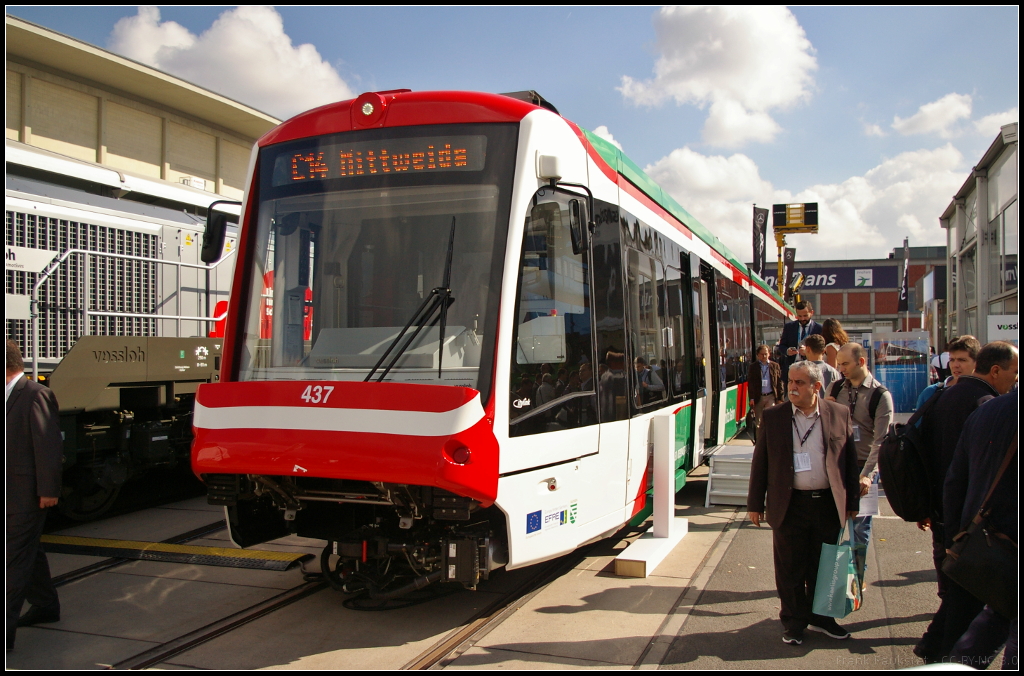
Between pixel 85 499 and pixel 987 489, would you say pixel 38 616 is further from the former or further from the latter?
pixel 987 489

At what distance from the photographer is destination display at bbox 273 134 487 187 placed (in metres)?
4.95

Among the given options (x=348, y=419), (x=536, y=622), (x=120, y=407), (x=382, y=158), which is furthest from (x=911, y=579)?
(x=120, y=407)

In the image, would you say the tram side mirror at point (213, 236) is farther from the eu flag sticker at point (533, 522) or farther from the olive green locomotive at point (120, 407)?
the eu flag sticker at point (533, 522)

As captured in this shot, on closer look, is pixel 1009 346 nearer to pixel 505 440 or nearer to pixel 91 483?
pixel 505 440

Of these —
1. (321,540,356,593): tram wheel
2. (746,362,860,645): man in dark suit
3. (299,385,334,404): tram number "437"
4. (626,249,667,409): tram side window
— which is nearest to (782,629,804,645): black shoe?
(746,362,860,645): man in dark suit

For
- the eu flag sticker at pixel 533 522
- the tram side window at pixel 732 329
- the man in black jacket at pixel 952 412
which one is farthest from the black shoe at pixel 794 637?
the tram side window at pixel 732 329

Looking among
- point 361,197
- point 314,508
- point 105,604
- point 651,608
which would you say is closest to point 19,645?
point 105,604

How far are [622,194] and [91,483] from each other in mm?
6253

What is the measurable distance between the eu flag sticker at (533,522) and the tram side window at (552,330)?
1.70 feet

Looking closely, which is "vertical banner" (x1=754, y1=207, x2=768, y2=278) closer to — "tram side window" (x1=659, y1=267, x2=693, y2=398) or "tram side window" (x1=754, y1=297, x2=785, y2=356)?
"tram side window" (x1=754, y1=297, x2=785, y2=356)

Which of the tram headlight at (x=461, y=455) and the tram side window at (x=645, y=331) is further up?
the tram side window at (x=645, y=331)

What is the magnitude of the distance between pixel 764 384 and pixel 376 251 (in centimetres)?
843

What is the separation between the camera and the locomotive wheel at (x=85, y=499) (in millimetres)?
7918

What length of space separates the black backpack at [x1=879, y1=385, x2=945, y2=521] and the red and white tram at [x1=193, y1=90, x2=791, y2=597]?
1878 millimetres
